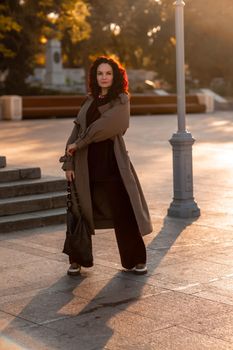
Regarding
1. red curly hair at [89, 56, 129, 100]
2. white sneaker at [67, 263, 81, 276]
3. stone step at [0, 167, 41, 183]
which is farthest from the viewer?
stone step at [0, 167, 41, 183]

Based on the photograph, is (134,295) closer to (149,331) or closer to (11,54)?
(149,331)

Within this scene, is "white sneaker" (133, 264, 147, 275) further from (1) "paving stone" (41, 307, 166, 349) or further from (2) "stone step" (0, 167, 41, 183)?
(2) "stone step" (0, 167, 41, 183)

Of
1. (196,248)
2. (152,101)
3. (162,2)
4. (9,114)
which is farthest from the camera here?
(162,2)

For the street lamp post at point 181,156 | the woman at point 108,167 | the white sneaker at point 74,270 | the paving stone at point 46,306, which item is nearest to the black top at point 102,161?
the woman at point 108,167

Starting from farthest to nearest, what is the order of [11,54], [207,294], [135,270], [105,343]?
[11,54], [135,270], [207,294], [105,343]

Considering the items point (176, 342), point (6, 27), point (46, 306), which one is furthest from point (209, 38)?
point (176, 342)

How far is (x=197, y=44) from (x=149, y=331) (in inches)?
2263

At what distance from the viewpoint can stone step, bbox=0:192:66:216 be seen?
30.7 feet

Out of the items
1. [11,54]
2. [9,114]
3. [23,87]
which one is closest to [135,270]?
[9,114]

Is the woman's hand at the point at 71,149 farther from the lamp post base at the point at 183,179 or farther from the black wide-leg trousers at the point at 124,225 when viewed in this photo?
the lamp post base at the point at 183,179

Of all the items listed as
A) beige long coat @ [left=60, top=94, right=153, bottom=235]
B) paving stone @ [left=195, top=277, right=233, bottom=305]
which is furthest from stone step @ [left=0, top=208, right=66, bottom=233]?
paving stone @ [left=195, top=277, right=233, bottom=305]

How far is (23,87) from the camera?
39.4 metres

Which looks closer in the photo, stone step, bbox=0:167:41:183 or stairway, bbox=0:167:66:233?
stairway, bbox=0:167:66:233

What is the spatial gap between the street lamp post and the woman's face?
3080mm
